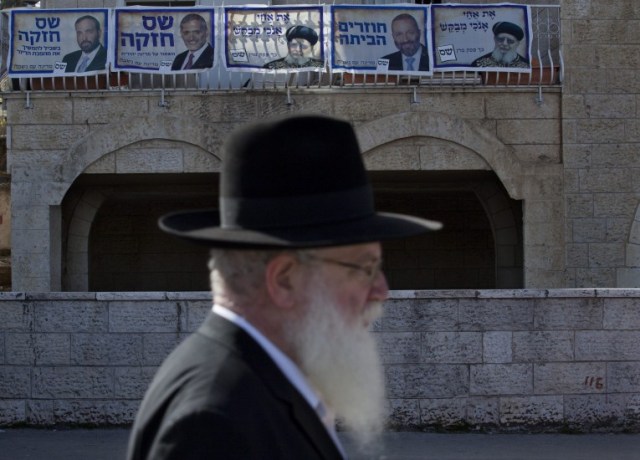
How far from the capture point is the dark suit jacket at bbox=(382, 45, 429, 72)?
12102 mm

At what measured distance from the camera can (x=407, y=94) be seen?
12.3 meters

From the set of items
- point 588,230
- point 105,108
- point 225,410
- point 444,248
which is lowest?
point 444,248

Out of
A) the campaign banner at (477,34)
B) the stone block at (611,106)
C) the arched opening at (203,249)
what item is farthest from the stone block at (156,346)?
the arched opening at (203,249)

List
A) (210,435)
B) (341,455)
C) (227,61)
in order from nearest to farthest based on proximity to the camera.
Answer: (210,435)
(341,455)
(227,61)

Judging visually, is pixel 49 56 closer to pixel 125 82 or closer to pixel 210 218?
pixel 125 82

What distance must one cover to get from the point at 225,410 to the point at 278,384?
0.17 m

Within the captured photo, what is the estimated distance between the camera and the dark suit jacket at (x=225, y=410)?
1768 mm

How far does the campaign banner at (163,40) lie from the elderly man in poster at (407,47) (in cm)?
225

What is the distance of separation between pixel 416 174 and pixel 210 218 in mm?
11266

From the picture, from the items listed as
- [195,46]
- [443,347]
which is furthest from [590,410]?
[195,46]

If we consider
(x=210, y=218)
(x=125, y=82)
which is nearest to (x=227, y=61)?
(x=125, y=82)

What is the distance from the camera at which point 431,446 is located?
329 inches

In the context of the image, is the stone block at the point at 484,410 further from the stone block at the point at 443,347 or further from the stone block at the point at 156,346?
the stone block at the point at 156,346

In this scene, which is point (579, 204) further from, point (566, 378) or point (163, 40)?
point (163, 40)
